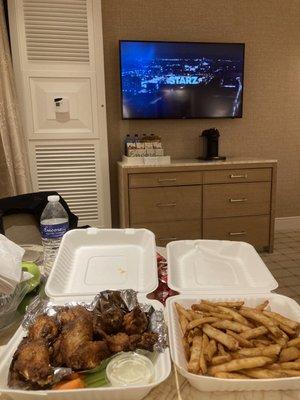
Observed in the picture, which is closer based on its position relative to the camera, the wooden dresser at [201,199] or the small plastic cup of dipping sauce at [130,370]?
the small plastic cup of dipping sauce at [130,370]

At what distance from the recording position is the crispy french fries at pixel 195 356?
0.55 metres

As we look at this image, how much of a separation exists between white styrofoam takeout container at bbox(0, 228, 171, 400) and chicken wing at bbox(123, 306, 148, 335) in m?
0.07

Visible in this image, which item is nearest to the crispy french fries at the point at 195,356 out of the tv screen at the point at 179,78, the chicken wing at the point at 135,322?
the chicken wing at the point at 135,322

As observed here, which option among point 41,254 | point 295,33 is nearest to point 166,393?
point 41,254

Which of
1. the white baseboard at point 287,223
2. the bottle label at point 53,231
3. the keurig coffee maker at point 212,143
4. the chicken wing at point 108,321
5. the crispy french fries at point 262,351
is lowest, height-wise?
the white baseboard at point 287,223

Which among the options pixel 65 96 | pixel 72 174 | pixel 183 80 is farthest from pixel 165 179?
pixel 65 96

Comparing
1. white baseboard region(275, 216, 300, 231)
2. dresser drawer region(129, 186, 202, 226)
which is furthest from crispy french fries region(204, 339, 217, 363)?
white baseboard region(275, 216, 300, 231)

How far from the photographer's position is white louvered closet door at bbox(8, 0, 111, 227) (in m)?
2.39

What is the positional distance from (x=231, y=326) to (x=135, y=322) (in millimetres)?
197

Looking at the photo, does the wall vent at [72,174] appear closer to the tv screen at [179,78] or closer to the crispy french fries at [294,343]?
the tv screen at [179,78]

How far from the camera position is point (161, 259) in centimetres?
102

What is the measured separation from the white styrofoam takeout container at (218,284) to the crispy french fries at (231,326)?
84 millimetres

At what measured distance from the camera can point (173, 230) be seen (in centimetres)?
261

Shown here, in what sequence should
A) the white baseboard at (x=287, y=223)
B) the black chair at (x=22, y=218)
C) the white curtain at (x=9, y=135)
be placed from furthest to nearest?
1. the white baseboard at (x=287, y=223)
2. the white curtain at (x=9, y=135)
3. the black chair at (x=22, y=218)
